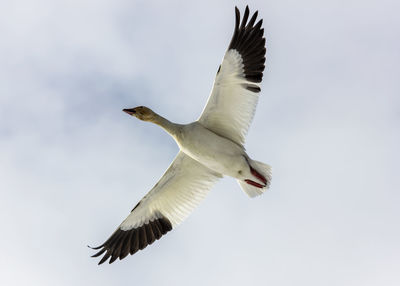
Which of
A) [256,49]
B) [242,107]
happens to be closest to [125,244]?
[242,107]

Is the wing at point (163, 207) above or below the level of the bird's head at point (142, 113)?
below

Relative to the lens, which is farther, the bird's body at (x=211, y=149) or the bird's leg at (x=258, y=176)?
the bird's leg at (x=258, y=176)

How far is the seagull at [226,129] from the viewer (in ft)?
48.4

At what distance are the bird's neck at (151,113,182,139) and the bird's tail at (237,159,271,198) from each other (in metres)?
1.73

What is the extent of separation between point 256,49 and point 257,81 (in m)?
0.72

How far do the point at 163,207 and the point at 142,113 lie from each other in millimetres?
2369

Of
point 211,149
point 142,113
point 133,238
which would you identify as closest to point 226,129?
point 211,149

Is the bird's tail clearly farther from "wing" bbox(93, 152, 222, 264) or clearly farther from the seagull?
"wing" bbox(93, 152, 222, 264)

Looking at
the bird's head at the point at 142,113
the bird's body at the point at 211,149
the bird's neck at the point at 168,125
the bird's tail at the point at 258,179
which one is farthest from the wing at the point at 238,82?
A: the bird's head at the point at 142,113

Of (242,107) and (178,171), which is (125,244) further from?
(242,107)

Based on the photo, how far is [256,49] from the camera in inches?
583

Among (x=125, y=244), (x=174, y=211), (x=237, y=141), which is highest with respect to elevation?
(x=237, y=141)

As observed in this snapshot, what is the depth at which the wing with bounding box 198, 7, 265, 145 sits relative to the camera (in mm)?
14727

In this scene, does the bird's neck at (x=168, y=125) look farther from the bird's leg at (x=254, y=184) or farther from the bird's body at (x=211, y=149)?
the bird's leg at (x=254, y=184)
